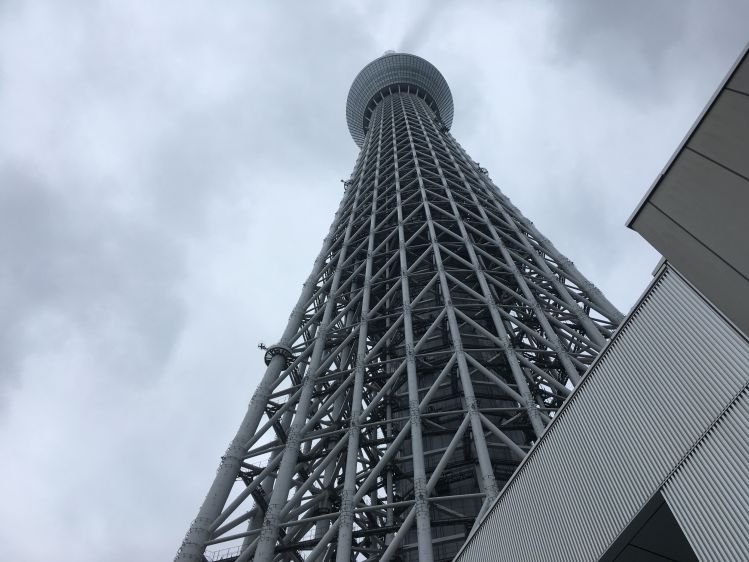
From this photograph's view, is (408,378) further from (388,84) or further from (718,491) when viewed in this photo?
(388,84)

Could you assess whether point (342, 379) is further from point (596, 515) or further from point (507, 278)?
point (596, 515)

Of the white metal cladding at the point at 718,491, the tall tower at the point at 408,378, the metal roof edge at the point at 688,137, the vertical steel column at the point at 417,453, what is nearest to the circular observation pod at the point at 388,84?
the tall tower at the point at 408,378

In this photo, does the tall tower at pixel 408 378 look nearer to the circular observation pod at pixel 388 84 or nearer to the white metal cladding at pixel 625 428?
the white metal cladding at pixel 625 428

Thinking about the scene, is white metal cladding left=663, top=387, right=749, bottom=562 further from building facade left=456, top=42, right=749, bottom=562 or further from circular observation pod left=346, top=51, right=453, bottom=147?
circular observation pod left=346, top=51, right=453, bottom=147

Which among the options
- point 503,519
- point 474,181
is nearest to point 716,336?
point 503,519

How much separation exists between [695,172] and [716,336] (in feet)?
8.16

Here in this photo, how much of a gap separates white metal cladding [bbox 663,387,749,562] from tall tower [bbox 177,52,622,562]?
8497mm

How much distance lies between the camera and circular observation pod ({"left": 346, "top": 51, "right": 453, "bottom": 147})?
76.6 m

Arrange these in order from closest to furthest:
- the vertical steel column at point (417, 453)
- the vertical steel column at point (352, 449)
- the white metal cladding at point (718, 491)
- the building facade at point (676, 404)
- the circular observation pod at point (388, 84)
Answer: the white metal cladding at point (718, 491)
the building facade at point (676, 404)
the vertical steel column at point (417, 453)
the vertical steel column at point (352, 449)
the circular observation pod at point (388, 84)

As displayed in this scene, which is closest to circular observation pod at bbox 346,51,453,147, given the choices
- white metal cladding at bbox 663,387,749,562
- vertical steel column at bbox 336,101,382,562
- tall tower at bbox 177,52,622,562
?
tall tower at bbox 177,52,622,562

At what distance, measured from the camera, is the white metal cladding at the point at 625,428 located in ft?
26.3

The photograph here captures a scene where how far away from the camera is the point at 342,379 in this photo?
86.3 ft

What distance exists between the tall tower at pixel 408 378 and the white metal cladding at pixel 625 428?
544 cm

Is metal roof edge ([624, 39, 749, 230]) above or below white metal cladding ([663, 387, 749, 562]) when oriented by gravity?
above
